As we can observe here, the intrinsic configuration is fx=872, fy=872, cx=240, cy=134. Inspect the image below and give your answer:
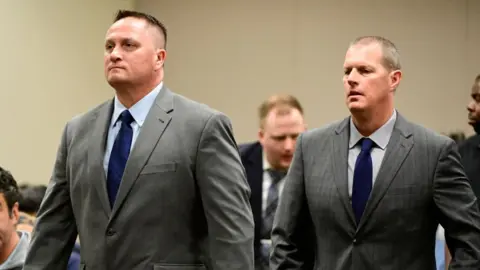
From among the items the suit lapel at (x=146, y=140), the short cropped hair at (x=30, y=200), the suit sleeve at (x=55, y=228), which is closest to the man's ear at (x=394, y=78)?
the suit lapel at (x=146, y=140)

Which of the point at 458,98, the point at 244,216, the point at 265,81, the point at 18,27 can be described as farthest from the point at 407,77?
the point at 244,216

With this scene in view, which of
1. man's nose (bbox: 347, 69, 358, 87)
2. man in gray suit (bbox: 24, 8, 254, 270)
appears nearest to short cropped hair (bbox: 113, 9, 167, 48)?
man in gray suit (bbox: 24, 8, 254, 270)

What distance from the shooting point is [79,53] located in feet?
19.6

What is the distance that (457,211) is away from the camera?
292cm

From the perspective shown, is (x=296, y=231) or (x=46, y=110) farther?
(x=46, y=110)

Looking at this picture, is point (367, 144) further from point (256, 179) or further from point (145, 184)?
point (256, 179)

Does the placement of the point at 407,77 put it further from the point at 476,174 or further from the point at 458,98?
the point at 476,174

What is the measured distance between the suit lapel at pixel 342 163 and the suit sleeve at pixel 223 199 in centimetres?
40

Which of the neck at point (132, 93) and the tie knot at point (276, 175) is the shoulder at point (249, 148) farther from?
the neck at point (132, 93)

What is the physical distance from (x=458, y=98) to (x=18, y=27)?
3.29m

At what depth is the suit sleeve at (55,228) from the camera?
9.29ft

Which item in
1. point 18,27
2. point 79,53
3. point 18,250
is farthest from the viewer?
point 79,53

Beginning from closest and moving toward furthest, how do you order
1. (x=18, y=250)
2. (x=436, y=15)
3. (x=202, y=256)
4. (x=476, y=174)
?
(x=202, y=256)
(x=18, y=250)
(x=476, y=174)
(x=436, y=15)

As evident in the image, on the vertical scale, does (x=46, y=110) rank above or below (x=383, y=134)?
below
